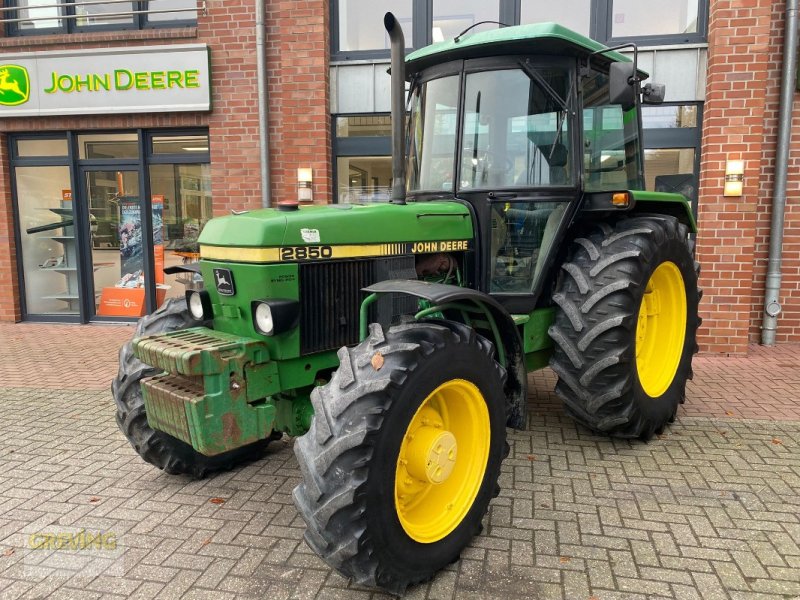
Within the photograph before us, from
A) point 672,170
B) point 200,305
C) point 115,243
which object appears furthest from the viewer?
point 115,243

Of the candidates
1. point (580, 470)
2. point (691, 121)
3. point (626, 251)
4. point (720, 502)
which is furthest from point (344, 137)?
point (720, 502)

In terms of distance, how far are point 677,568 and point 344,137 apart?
20.2 ft

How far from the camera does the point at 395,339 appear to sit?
2492 millimetres

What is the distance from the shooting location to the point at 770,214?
6559 mm

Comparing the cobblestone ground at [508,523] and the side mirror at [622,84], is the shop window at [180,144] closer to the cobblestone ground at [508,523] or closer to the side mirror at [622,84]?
the cobblestone ground at [508,523]

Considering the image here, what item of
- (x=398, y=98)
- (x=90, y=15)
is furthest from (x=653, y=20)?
(x=90, y=15)

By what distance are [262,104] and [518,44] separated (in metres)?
4.51

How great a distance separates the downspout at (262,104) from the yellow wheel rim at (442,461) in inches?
202

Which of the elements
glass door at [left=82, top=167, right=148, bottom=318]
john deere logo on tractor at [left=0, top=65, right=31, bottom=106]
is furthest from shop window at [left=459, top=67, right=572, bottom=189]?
john deere logo on tractor at [left=0, top=65, right=31, bottom=106]

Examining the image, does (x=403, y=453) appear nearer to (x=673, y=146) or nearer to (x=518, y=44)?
(x=518, y=44)

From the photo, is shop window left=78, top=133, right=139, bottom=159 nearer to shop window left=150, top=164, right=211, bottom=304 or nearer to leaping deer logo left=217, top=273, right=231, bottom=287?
shop window left=150, top=164, right=211, bottom=304

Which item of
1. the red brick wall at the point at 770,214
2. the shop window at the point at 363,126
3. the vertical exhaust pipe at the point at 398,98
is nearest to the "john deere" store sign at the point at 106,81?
the shop window at the point at 363,126

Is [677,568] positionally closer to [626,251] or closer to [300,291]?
[626,251]

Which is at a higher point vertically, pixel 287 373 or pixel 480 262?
pixel 480 262
